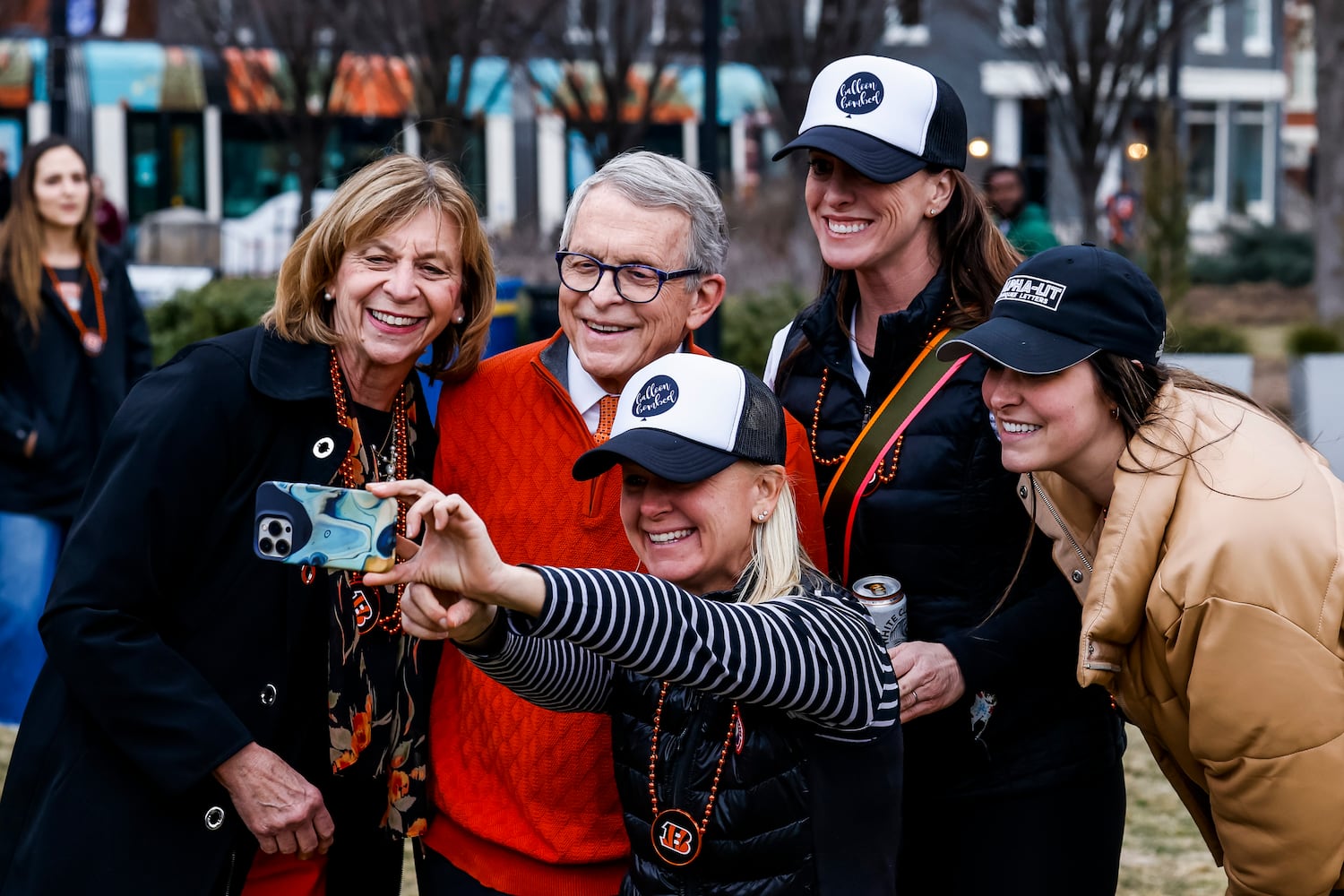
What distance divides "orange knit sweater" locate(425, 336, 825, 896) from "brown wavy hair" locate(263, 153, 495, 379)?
0.34 metres

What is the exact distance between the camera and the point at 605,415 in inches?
122

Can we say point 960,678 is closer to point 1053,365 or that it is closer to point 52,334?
point 1053,365

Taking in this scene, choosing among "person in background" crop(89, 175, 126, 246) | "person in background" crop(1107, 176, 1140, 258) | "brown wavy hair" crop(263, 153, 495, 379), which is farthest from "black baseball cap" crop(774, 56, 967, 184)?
"person in background" crop(1107, 176, 1140, 258)

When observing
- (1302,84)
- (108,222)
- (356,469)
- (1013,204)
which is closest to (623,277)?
(356,469)

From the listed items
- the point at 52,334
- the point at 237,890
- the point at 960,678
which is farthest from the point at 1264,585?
the point at 52,334

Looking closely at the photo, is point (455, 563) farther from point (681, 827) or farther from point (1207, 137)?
point (1207, 137)

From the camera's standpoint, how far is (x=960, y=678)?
9.78 feet

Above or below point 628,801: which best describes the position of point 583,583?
above

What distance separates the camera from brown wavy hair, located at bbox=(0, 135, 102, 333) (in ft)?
22.2

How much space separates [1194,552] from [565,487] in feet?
4.08

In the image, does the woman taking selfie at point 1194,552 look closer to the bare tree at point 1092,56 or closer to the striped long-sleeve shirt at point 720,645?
the striped long-sleeve shirt at point 720,645

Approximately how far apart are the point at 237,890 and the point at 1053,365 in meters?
1.90

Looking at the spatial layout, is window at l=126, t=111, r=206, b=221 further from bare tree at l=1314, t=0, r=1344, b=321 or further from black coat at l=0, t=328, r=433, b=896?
black coat at l=0, t=328, r=433, b=896

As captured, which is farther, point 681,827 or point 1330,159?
point 1330,159
